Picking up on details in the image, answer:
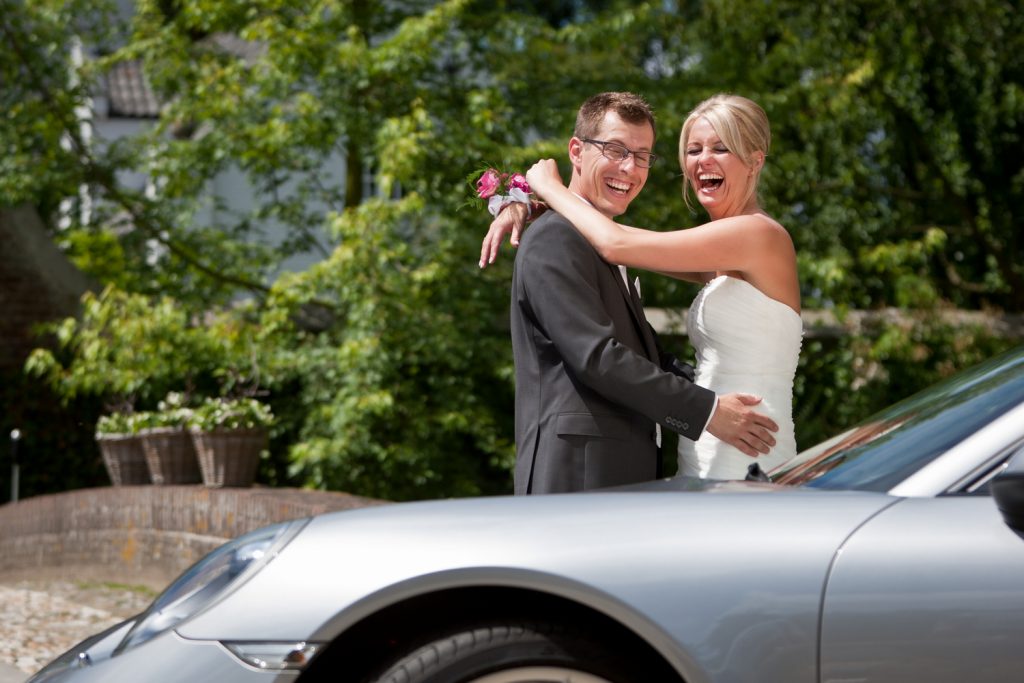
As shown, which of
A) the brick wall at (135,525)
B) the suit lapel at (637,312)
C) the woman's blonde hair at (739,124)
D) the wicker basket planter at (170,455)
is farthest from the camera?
the wicker basket planter at (170,455)

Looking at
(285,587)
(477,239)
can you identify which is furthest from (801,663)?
(477,239)

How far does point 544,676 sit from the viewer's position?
8.05 feet

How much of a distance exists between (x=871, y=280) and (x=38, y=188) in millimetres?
8285

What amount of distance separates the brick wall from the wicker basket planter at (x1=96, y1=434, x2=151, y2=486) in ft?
0.63

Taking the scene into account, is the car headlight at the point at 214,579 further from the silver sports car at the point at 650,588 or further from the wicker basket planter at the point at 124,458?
the wicker basket planter at the point at 124,458

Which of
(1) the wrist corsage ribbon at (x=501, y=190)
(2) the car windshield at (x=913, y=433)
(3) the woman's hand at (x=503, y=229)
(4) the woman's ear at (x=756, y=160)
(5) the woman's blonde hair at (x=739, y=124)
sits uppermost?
(5) the woman's blonde hair at (x=739, y=124)

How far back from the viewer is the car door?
2287 millimetres

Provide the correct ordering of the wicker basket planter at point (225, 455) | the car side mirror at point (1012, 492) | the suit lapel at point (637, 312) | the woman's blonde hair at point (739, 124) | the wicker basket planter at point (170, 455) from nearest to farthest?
the car side mirror at point (1012, 492), the suit lapel at point (637, 312), the woman's blonde hair at point (739, 124), the wicker basket planter at point (225, 455), the wicker basket planter at point (170, 455)

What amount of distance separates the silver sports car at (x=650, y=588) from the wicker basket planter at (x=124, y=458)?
6.45 meters

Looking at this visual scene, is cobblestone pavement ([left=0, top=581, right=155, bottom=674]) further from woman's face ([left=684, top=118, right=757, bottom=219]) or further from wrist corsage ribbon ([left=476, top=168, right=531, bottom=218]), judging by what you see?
woman's face ([left=684, top=118, right=757, bottom=219])

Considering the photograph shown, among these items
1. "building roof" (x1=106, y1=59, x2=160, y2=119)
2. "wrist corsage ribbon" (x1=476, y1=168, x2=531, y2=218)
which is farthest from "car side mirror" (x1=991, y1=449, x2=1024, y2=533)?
"building roof" (x1=106, y1=59, x2=160, y2=119)

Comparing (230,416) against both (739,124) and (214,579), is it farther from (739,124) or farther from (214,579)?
(214,579)

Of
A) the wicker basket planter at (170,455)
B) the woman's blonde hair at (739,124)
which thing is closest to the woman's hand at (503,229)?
the woman's blonde hair at (739,124)

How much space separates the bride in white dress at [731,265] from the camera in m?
3.51
